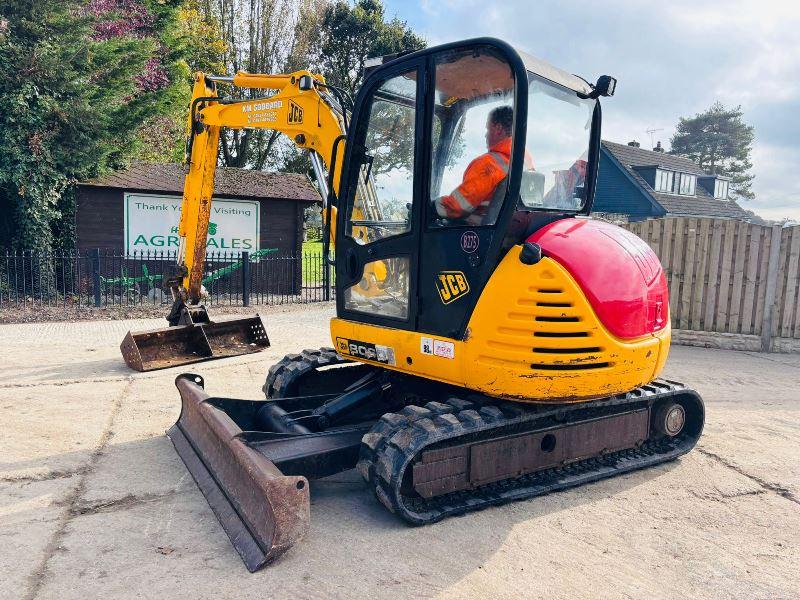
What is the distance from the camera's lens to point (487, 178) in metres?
3.87

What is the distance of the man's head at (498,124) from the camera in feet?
A: 12.7

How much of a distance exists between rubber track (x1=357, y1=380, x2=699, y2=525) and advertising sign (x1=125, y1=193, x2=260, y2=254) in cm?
1180

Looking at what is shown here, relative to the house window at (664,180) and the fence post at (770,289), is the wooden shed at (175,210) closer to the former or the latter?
the fence post at (770,289)

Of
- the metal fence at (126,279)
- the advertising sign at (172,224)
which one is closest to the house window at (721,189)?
the metal fence at (126,279)

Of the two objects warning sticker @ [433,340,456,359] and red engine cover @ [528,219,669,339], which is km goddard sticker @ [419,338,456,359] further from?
red engine cover @ [528,219,669,339]

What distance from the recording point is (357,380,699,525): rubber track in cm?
358

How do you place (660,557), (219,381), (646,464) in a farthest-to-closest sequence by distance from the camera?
(219,381), (646,464), (660,557)

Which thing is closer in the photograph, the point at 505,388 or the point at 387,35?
the point at 505,388

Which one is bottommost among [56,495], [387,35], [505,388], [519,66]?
[56,495]

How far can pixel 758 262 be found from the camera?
→ 9.70 meters

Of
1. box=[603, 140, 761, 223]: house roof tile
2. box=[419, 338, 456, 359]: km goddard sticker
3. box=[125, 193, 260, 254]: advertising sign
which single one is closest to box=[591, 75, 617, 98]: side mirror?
box=[419, 338, 456, 359]: km goddard sticker

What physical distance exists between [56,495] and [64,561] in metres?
0.92

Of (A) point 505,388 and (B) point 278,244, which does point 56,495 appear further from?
(B) point 278,244

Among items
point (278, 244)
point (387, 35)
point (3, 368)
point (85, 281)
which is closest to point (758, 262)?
point (3, 368)
